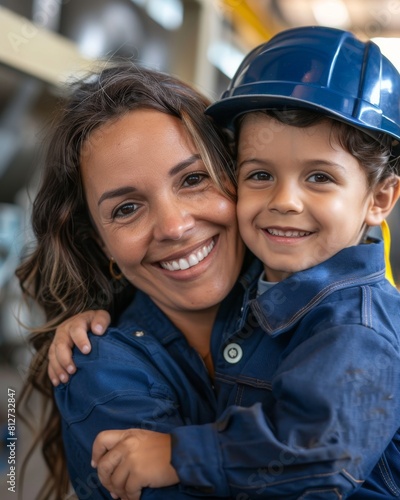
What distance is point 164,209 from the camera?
0.94m

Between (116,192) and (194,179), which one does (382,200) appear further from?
(116,192)

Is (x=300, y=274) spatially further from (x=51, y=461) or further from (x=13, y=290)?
(x=13, y=290)

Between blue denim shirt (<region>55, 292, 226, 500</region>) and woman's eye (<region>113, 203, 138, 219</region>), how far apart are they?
0.56 feet

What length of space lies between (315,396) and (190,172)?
416mm

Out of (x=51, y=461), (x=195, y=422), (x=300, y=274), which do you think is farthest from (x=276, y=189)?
(x=51, y=461)

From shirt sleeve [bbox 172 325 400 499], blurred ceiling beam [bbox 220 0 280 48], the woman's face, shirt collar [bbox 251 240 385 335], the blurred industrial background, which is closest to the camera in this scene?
shirt sleeve [bbox 172 325 400 499]

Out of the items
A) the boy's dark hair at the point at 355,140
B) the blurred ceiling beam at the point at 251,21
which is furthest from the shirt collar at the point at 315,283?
the blurred ceiling beam at the point at 251,21

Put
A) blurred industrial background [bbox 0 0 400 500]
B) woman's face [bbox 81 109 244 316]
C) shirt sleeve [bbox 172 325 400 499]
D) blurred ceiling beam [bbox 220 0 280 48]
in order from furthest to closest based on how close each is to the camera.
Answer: blurred ceiling beam [bbox 220 0 280 48] < blurred industrial background [bbox 0 0 400 500] < woman's face [bbox 81 109 244 316] < shirt sleeve [bbox 172 325 400 499]

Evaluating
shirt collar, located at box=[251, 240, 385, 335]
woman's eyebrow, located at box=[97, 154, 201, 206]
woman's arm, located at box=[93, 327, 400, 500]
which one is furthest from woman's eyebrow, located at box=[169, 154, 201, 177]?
→ woman's arm, located at box=[93, 327, 400, 500]

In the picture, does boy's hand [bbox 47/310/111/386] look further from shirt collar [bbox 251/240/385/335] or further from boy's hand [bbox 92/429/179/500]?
shirt collar [bbox 251/240/385/335]

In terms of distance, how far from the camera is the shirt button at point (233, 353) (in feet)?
3.02

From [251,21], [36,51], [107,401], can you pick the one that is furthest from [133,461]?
[251,21]

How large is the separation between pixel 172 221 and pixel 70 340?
0.26 m

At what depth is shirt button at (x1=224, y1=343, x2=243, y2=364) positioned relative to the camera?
0.92 meters
